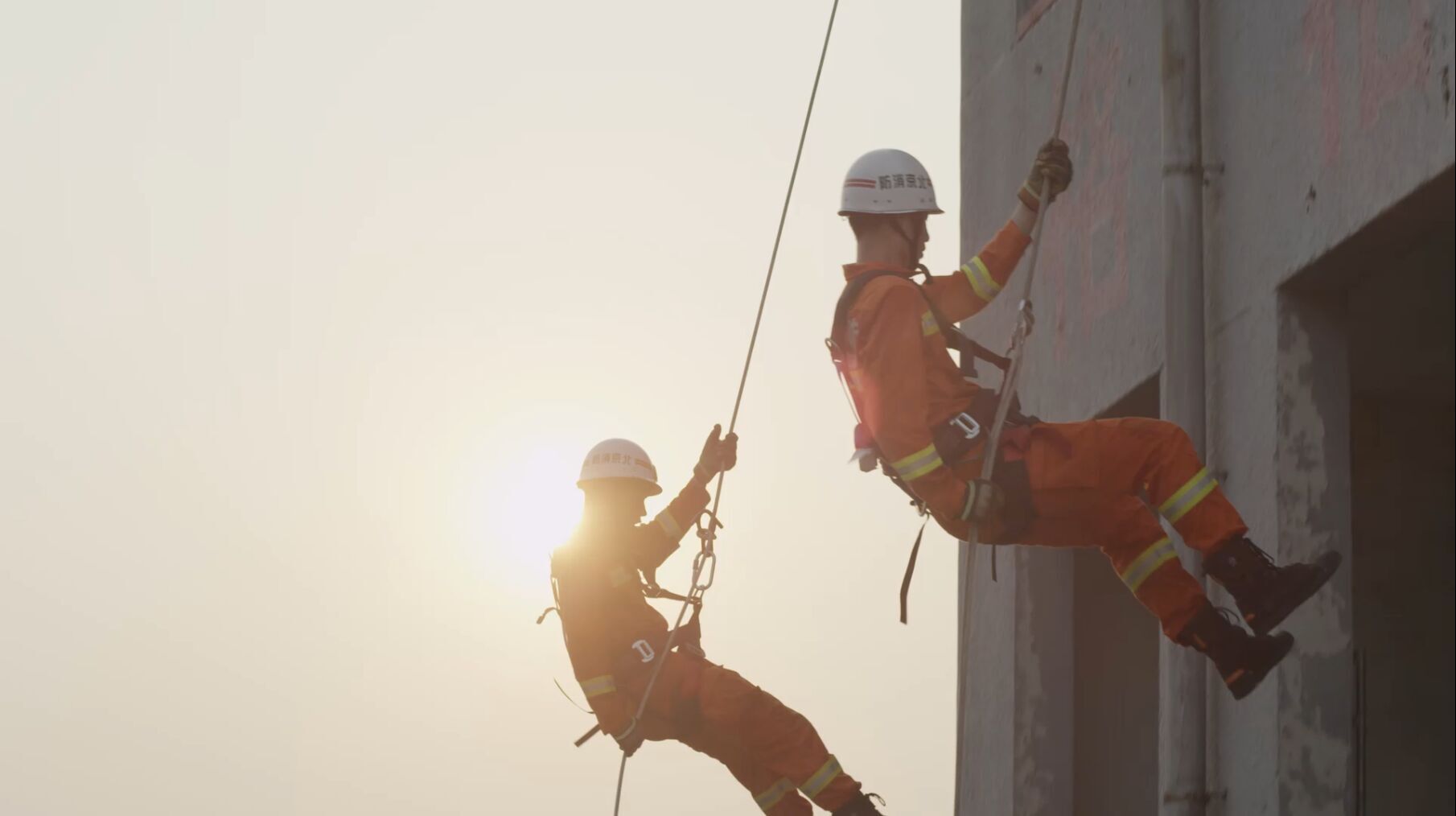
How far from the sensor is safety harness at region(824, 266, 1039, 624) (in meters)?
7.18

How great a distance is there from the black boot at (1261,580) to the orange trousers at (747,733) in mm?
2138

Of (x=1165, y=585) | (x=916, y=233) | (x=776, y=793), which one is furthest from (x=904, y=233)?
(x=776, y=793)

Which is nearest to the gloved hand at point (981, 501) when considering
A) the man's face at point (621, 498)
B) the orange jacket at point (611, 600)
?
the orange jacket at point (611, 600)

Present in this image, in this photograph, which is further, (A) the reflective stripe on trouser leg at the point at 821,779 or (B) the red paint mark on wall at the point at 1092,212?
(B) the red paint mark on wall at the point at 1092,212

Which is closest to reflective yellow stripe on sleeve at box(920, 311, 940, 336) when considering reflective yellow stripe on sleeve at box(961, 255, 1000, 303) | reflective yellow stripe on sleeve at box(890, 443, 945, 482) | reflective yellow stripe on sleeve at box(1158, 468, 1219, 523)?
reflective yellow stripe on sleeve at box(961, 255, 1000, 303)

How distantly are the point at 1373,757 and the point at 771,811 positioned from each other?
9.35 ft

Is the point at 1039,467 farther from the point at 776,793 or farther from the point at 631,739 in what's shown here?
the point at 631,739

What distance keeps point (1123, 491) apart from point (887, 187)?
1.45 meters

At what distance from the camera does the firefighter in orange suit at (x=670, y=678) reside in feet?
28.0

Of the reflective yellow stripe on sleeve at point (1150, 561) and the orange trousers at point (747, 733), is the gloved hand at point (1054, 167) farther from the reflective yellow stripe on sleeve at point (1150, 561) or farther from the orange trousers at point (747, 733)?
the orange trousers at point (747, 733)

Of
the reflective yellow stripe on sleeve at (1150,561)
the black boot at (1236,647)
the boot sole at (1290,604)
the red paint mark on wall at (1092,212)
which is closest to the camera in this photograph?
the boot sole at (1290,604)

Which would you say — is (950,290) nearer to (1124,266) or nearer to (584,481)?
(1124,266)

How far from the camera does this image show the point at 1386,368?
948 cm

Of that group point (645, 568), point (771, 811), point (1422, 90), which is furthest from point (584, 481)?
point (1422, 90)
